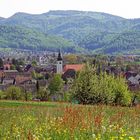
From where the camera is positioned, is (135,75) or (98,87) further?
(135,75)

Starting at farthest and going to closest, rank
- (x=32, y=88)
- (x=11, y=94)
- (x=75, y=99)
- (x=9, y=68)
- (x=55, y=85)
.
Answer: (x=9, y=68), (x=32, y=88), (x=55, y=85), (x=11, y=94), (x=75, y=99)

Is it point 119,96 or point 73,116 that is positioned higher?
point 73,116

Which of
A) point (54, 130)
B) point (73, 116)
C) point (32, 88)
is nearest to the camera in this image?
point (54, 130)

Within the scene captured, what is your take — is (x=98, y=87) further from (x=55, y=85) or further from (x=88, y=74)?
(x=55, y=85)

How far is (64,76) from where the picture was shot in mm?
146375

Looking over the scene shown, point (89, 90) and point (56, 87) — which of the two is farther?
point (56, 87)

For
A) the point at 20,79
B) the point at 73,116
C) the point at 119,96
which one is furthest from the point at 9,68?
the point at 73,116

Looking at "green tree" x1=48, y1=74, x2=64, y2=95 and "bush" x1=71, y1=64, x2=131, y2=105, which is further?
"green tree" x1=48, y1=74, x2=64, y2=95

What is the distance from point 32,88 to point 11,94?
35.5 metres

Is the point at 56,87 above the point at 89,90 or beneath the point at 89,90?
beneath

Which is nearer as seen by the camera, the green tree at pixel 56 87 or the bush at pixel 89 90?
the bush at pixel 89 90

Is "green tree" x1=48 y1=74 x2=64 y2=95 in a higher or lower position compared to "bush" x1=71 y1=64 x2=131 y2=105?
lower

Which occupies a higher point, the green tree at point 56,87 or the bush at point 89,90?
the bush at point 89,90

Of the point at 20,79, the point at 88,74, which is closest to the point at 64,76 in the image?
the point at 20,79
